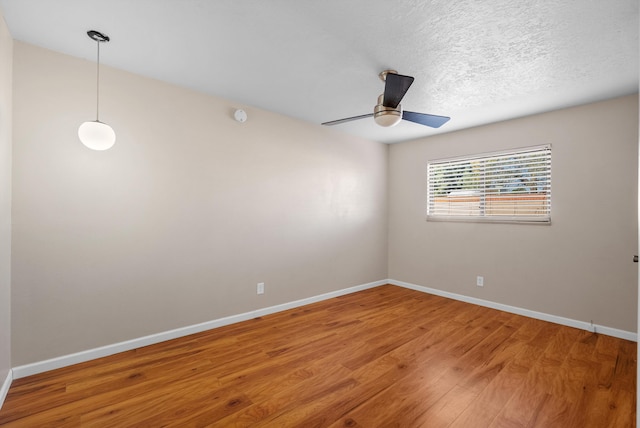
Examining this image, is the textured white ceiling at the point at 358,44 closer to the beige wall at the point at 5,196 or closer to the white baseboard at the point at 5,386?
the beige wall at the point at 5,196

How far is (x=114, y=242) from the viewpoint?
252 cm

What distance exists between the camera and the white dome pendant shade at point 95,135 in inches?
81.7

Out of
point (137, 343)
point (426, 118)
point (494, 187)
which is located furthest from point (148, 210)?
point (494, 187)

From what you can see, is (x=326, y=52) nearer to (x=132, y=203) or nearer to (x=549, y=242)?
(x=132, y=203)

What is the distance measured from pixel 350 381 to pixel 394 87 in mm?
2187

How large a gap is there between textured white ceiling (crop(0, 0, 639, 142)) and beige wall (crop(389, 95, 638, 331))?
40cm

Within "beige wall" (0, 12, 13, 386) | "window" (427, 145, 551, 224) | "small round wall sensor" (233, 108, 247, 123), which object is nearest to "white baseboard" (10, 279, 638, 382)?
"beige wall" (0, 12, 13, 386)

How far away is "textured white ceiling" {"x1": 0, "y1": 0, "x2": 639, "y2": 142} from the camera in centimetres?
173

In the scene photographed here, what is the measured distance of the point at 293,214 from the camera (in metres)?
3.78

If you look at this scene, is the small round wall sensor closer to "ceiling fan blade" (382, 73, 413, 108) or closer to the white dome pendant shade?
the white dome pendant shade

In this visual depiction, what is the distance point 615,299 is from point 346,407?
3.08 m

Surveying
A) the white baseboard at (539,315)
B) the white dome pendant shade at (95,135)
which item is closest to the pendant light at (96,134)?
the white dome pendant shade at (95,135)

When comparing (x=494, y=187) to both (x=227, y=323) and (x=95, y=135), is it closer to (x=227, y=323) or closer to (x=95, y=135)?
(x=227, y=323)

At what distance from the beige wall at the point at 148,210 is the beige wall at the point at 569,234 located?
1998 millimetres
